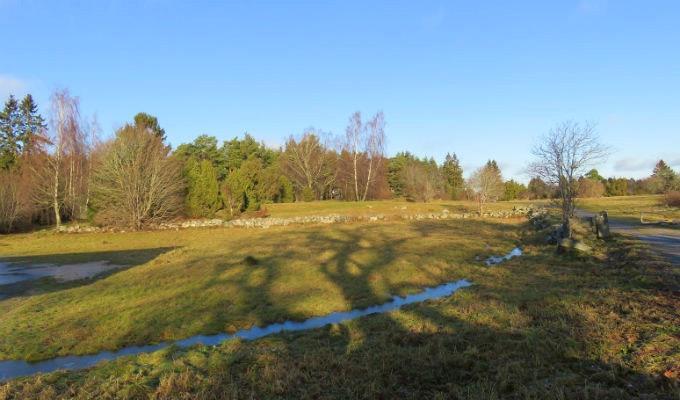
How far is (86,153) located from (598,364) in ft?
179

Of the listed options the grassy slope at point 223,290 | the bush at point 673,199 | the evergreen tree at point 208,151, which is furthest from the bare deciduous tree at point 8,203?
the bush at point 673,199

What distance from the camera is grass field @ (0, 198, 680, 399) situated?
20.2 ft

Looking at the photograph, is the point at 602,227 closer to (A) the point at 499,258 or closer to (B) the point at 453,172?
(A) the point at 499,258

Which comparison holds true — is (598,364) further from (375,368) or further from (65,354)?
(65,354)

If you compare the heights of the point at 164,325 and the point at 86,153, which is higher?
the point at 86,153

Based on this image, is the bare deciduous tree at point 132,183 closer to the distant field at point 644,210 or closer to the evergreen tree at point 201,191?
the evergreen tree at point 201,191

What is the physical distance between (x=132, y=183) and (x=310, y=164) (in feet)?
133

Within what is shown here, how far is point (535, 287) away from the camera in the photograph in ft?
40.0

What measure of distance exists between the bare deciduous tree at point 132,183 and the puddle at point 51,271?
1598 cm

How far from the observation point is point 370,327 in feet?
31.1

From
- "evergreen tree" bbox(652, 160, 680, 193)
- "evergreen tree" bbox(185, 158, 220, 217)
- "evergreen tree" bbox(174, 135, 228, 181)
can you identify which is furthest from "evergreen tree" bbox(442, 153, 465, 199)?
"evergreen tree" bbox(185, 158, 220, 217)

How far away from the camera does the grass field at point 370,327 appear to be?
6.15 meters

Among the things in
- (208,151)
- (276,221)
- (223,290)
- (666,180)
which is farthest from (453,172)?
(223,290)

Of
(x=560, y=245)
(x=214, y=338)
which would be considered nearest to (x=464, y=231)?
(x=560, y=245)
